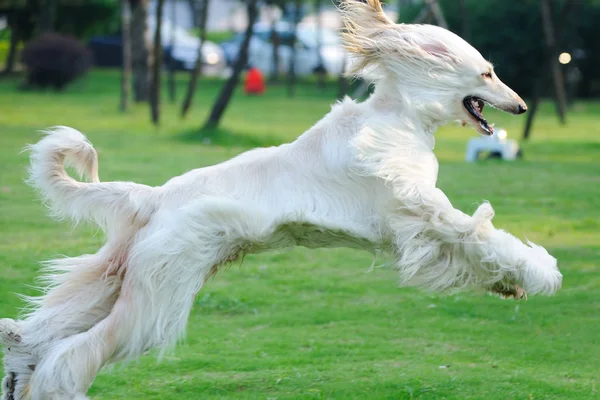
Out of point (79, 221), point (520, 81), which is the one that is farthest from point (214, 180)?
point (520, 81)

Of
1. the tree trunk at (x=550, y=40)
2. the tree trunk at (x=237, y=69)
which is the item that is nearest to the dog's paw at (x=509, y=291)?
the tree trunk at (x=237, y=69)

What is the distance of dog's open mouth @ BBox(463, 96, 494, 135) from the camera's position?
5.16 m

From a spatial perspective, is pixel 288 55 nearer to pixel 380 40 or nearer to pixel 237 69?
pixel 237 69

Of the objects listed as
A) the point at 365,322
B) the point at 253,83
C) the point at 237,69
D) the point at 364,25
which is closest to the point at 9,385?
the point at 364,25

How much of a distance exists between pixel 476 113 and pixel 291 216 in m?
1.20

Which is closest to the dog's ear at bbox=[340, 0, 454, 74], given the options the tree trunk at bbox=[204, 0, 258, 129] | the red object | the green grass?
the green grass

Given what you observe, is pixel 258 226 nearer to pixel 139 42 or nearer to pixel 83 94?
pixel 139 42

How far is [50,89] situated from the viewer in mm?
29641

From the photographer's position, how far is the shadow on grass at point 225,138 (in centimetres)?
1673

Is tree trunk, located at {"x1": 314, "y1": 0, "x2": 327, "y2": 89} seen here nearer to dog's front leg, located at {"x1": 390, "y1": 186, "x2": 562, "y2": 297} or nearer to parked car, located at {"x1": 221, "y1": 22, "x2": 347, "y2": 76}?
parked car, located at {"x1": 221, "y1": 22, "x2": 347, "y2": 76}

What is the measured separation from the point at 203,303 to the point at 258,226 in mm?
2908

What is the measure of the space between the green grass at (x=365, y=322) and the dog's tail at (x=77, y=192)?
2.68ft

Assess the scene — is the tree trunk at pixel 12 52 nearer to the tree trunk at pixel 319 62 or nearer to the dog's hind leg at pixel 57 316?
the tree trunk at pixel 319 62

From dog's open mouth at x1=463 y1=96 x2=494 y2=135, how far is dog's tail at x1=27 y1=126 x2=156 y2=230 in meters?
1.78
